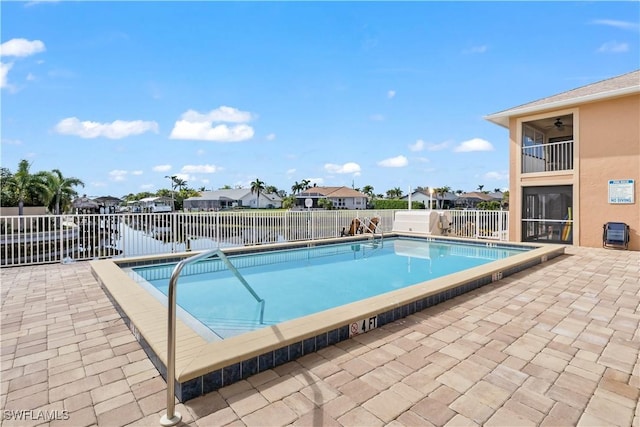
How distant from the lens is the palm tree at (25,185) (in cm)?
2381

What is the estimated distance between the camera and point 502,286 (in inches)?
198

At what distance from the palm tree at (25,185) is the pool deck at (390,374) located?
2644 cm

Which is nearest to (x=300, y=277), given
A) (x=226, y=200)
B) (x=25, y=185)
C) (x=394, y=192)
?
(x=25, y=185)

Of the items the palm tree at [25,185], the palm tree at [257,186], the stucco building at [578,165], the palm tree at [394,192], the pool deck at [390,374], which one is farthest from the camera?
the palm tree at [394,192]

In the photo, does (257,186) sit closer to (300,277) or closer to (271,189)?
(271,189)

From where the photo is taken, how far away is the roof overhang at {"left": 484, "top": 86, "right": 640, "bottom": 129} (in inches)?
348

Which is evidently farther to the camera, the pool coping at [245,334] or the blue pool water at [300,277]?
the blue pool water at [300,277]

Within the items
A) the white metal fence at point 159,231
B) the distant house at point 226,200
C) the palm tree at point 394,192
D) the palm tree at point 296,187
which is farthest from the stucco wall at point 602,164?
the palm tree at point 394,192

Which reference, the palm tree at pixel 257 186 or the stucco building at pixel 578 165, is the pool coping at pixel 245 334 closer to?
the stucco building at pixel 578 165

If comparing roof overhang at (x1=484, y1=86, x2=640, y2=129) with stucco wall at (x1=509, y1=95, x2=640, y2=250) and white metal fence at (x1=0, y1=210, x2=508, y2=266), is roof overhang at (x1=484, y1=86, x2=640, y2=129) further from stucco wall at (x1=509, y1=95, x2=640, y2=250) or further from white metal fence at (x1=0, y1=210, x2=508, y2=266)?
white metal fence at (x1=0, y1=210, x2=508, y2=266)

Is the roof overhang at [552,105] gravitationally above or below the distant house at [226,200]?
above

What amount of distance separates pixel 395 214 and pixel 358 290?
A: 7.93 m

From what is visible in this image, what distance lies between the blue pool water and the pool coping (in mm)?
759

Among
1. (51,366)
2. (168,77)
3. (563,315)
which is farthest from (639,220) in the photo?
(168,77)
